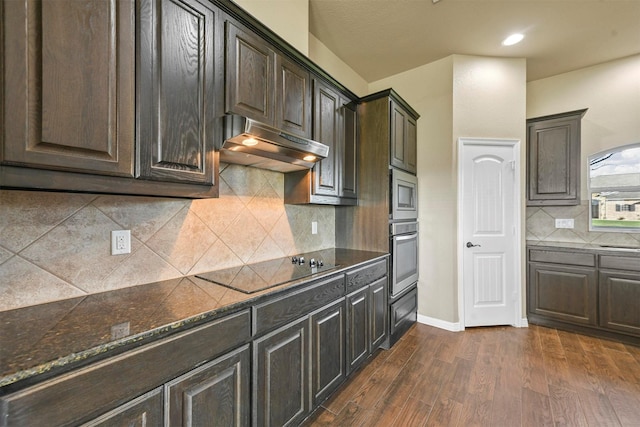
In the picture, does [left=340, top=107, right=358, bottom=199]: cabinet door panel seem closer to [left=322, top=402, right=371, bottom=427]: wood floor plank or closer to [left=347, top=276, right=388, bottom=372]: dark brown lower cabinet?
[left=347, top=276, right=388, bottom=372]: dark brown lower cabinet

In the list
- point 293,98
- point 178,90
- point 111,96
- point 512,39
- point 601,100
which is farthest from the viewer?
point 601,100

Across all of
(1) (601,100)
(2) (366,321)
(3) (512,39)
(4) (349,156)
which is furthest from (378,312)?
(1) (601,100)

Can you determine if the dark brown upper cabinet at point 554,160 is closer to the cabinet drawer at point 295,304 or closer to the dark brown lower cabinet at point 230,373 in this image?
the dark brown lower cabinet at point 230,373

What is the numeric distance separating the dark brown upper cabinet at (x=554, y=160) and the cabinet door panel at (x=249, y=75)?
11.0 feet

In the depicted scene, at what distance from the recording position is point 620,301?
9.11 ft

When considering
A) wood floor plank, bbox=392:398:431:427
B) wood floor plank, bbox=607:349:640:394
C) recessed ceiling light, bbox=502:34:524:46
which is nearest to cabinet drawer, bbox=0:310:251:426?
wood floor plank, bbox=392:398:431:427

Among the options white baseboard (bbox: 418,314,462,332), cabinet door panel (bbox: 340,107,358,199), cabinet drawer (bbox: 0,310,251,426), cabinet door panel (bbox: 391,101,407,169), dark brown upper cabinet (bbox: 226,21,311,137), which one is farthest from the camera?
white baseboard (bbox: 418,314,462,332)

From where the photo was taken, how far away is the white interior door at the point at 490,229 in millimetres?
3166

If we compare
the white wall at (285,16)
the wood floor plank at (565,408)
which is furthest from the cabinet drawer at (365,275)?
the white wall at (285,16)

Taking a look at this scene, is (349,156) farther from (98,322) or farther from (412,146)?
(98,322)

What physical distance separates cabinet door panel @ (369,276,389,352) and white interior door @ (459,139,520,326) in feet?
4.07

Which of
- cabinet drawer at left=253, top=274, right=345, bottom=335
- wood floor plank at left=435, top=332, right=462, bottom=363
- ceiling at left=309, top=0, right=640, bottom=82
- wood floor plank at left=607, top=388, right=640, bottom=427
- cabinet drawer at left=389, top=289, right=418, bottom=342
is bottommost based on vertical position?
wood floor plank at left=435, top=332, right=462, bottom=363

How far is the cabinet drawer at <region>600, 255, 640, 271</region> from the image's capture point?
2.71 metres

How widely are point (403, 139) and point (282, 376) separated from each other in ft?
8.36
